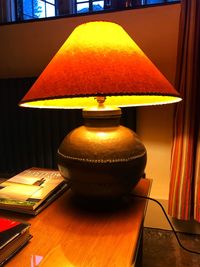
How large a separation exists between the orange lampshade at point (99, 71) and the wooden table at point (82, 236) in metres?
0.32

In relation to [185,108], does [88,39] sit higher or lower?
higher

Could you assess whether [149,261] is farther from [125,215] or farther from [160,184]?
[125,215]

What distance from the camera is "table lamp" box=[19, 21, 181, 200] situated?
500 millimetres

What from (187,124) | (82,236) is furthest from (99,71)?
(187,124)

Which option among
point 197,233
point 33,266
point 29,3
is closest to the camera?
point 33,266

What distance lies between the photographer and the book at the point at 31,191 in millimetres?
683

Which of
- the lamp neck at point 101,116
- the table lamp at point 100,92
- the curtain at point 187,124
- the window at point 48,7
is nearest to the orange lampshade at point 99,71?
the table lamp at point 100,92

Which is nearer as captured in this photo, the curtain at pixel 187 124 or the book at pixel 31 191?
the book at pixel 31 191

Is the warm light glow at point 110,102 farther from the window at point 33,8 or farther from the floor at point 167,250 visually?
the window at point 33,8

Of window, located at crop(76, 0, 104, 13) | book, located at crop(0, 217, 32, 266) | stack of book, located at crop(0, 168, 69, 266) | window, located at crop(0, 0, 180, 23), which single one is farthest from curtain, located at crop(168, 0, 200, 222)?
book, located at crop(0, 217, 32, 266)

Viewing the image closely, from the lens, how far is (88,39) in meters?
0.58

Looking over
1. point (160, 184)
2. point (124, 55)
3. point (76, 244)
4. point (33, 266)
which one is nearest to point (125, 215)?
point (76, 244)

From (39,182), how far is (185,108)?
2.67 feet

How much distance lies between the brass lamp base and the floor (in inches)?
31.7
